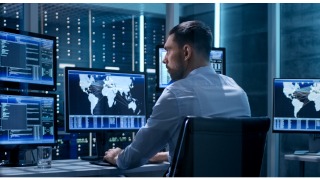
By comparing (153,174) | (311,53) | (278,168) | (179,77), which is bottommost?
(278,168)

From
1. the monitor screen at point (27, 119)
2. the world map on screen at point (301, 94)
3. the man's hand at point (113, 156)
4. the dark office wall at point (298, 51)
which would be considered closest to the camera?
the man's hand at point (113, 156)

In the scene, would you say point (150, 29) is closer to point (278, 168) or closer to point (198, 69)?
A: point (278, 168)

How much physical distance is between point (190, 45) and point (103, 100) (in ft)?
2.95

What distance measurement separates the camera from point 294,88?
148 inches

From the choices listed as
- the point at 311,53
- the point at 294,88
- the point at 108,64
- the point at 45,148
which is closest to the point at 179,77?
the point at 45,148

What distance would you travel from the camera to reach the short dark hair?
207 centimetres

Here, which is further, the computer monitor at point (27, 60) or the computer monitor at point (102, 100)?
the computer monitor at point (102, 100)

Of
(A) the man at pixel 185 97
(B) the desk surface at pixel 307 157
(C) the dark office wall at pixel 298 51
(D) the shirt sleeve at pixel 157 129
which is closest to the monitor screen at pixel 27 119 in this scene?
(A) the man at pixel 185 97

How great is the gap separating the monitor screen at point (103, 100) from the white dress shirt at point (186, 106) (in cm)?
77

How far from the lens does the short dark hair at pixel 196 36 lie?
2.07 metres

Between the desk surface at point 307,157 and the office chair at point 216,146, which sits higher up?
the office chair at point 216,146

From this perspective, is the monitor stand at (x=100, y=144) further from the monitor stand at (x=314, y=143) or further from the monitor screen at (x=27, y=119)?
the monitor stand at (x=314, y=143)

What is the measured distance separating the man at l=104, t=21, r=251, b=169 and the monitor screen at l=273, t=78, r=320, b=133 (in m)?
1.86

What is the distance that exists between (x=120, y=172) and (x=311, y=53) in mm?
3081
